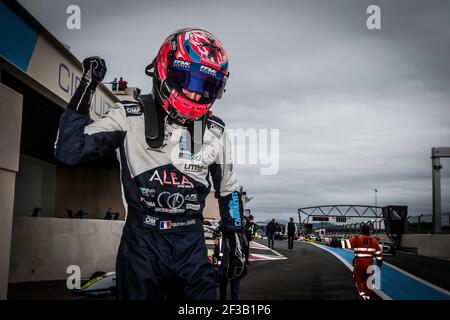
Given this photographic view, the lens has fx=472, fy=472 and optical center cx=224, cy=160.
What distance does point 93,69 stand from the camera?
2.65 m

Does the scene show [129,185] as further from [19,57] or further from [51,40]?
[51,40]

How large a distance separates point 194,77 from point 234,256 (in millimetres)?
1273

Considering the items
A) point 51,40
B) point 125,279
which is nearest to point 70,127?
point 125,279

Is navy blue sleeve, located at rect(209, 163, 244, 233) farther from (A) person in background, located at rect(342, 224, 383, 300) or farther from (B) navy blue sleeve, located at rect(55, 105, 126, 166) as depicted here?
(A) person in background, located at rect(342, 224, 383, 300)

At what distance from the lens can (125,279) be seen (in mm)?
2713

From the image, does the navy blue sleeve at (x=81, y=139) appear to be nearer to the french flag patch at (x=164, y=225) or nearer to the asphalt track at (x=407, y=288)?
the french flag patch at (x=164, y=225)

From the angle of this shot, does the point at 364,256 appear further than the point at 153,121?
Yes

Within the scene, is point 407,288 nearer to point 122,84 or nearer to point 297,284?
point 297,284

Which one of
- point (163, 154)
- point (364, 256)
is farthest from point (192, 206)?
point (364, 256)

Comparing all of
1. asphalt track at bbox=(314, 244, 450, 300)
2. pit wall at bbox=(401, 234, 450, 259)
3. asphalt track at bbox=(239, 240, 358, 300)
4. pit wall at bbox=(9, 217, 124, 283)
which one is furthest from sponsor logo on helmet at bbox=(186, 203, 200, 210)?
pit wall at bbox=(401, 234, 450, 259)

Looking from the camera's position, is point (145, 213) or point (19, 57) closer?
point (145, 213)

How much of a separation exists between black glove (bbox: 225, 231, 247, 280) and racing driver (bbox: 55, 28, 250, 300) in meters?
0.41

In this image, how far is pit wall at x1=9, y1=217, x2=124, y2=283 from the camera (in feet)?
33.6

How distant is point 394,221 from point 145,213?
2765 cm
